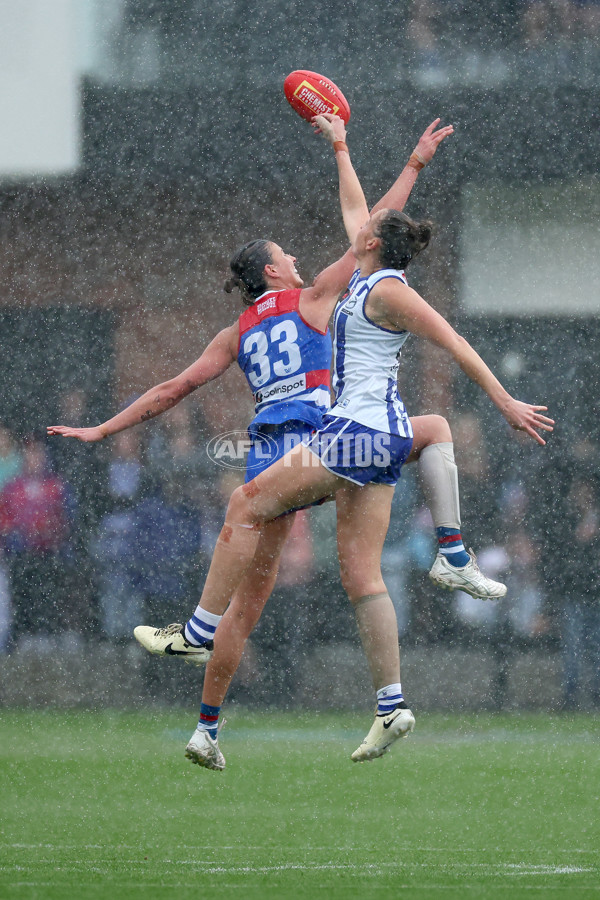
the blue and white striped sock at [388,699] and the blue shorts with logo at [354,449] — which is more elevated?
the blue shorts with logo at [354,449]

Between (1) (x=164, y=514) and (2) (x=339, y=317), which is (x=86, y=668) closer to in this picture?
(1) (x=164, y=514)

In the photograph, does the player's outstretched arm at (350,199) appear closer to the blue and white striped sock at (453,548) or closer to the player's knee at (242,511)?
the player's knee at (242,511)

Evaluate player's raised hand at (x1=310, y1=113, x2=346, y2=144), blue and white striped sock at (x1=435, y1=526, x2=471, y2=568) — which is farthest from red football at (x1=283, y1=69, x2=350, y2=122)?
blue and white striped sock at (x1=435, y1=526, x2=471, y2=568)

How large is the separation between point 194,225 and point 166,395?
7.39 metres

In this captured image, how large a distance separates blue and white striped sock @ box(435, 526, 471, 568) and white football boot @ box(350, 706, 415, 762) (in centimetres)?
63

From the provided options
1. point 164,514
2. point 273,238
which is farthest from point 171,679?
point 273,238

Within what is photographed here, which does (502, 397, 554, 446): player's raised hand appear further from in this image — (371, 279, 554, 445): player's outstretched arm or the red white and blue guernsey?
the red white and blue guernsey

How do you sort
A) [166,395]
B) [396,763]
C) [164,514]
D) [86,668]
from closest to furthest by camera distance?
1. [166,395]
2. [396,763]
3. [86,668]
4. [164,514]

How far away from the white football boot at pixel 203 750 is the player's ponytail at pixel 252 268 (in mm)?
1852

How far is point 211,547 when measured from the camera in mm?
11953

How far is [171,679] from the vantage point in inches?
450

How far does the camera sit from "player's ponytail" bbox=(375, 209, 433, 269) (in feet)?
18.2

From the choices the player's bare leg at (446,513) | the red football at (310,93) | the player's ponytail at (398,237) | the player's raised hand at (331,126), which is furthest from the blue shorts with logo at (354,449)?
the red football at (310,93)

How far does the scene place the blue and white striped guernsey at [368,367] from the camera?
216 inches
